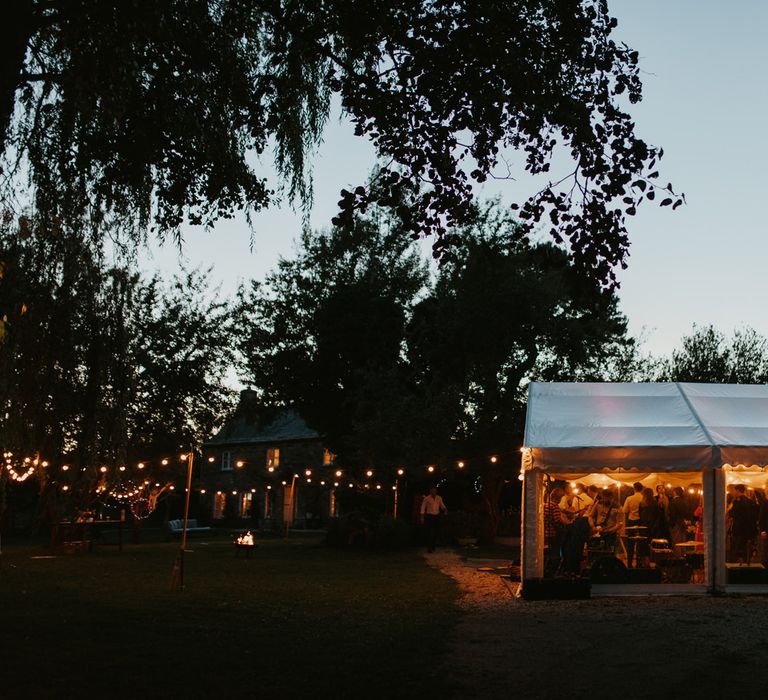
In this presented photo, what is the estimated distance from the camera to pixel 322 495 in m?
45.5

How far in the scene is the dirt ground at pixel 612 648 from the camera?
21.4 ft

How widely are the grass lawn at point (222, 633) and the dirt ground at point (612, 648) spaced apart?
0.43 m

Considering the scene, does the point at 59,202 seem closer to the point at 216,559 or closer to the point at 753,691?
the point at 753,691

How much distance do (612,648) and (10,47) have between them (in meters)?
7.15

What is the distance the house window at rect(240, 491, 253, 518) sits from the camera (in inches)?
1939

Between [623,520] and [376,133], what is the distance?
9963 mm

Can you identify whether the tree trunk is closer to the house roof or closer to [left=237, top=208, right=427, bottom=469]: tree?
[left=237, top=208, right=427, bottom=469]: tree

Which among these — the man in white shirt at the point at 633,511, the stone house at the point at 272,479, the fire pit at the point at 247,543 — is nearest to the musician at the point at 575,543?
the man in white shirt at the point at 633,511

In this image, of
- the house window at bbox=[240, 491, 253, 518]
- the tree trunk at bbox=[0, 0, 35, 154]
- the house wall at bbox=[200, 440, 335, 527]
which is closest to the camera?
the tree trunk at bbox=[0, 0, 35, 154]

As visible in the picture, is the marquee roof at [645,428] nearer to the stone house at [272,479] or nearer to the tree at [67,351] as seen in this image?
the tree at [67,351]

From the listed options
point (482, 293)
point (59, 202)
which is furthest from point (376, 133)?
point (482, 293)

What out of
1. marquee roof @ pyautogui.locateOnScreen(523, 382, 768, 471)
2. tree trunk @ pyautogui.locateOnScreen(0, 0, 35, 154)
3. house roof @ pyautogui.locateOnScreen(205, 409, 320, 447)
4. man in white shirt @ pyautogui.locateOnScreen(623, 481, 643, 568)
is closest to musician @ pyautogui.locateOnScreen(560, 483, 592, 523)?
man in white shirt @ pyautogui.locateOnScreen(623, 481, 643, 568)

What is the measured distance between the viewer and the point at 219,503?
168ft

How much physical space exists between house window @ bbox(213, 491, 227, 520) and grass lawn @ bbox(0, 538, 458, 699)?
33788mm
